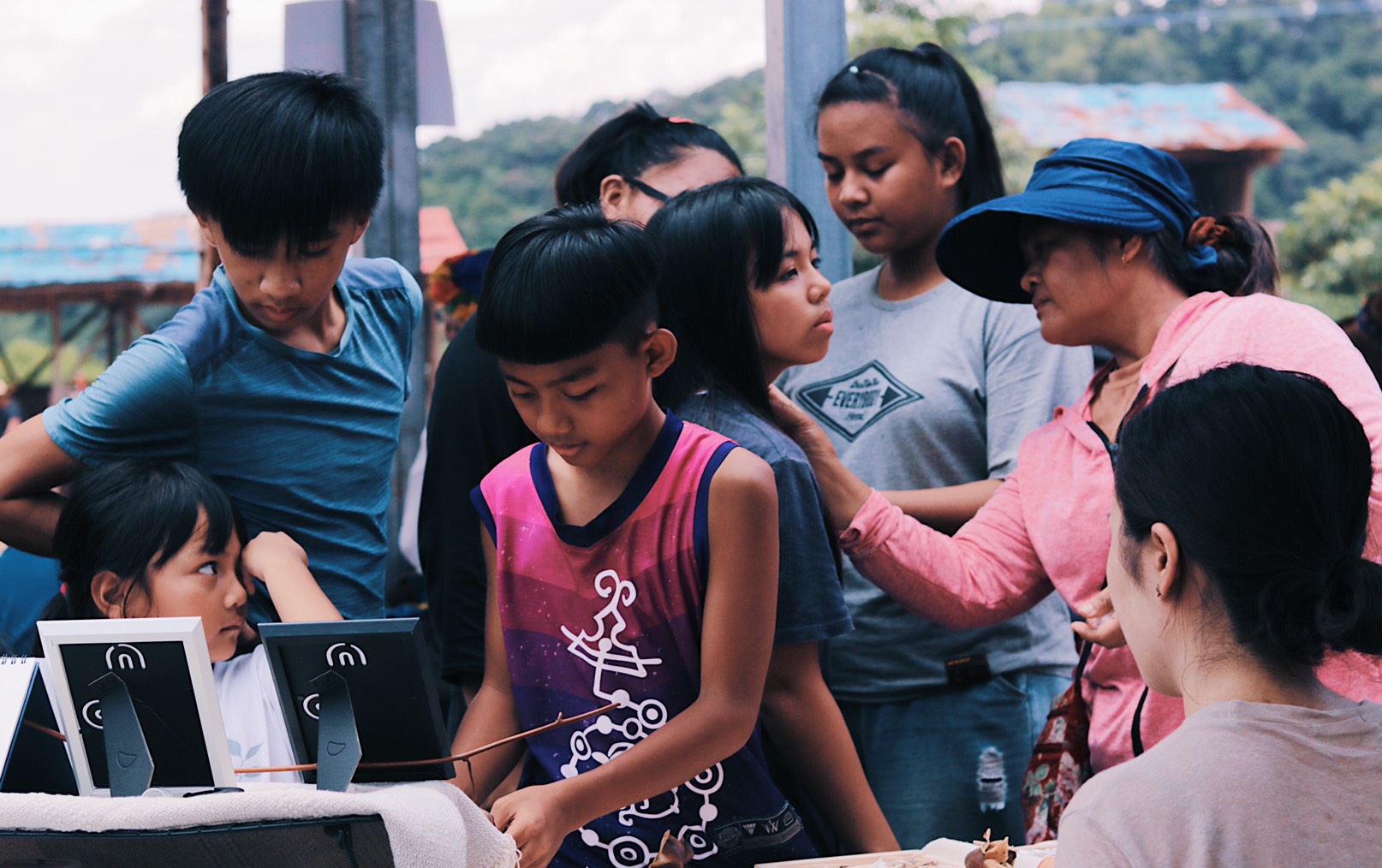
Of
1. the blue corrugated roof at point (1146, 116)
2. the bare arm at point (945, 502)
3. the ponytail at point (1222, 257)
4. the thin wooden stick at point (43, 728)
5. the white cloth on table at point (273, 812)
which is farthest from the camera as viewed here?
the blue corrugated roof at point (1146, 116)

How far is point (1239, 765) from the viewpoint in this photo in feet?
3.84

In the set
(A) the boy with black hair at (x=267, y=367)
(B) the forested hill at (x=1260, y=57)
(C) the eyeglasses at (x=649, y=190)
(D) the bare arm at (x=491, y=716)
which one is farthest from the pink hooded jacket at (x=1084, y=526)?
(B) the forested hill at (x=1260, y=57)

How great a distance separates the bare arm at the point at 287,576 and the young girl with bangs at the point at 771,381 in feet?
1.88

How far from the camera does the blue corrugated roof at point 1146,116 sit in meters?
13.5

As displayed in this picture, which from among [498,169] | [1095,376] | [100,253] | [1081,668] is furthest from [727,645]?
[100,253]

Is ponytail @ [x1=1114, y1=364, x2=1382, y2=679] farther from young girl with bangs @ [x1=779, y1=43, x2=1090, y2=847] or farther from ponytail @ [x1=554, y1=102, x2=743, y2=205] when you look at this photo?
ponytail @ [x1=554, y1=102, x2=743, y2=205]

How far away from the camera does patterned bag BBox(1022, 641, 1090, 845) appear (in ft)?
6.08

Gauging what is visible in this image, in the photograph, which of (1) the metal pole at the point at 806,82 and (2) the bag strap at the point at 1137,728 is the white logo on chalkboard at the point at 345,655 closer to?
(2) the bag strap at the point at 1137,728

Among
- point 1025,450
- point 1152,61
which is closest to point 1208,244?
point 1025,450

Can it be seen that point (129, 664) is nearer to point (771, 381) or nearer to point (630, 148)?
point (771, 381)

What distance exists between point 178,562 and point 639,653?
0.67 meters

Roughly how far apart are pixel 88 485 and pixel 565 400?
2.27 ft

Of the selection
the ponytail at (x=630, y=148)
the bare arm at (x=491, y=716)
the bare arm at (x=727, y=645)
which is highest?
the ponytail at (x=630, y=148)

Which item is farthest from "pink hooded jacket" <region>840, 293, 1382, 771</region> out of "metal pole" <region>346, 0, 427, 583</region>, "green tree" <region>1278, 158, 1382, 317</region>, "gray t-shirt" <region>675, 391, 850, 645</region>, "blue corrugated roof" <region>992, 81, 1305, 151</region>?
"green tree" <region>1278, 158, 1382, 317</region>
